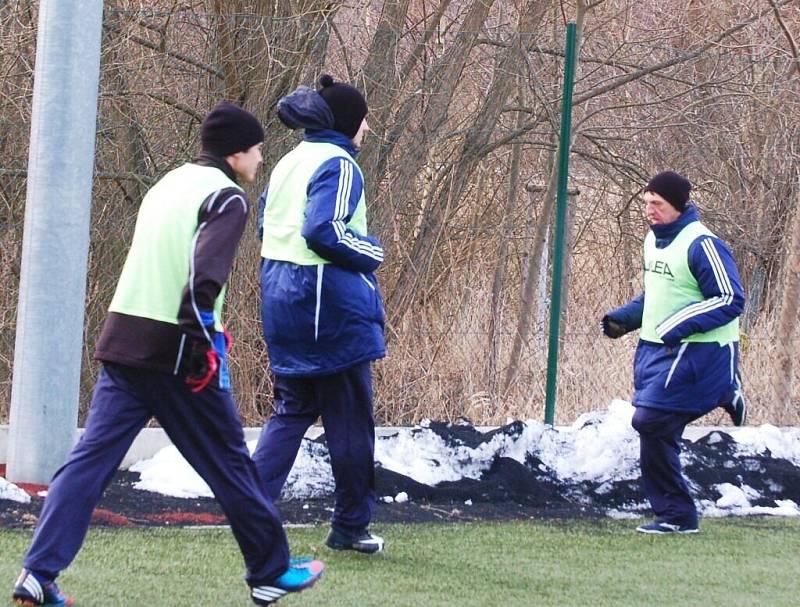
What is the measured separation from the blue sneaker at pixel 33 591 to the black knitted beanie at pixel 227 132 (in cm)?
152

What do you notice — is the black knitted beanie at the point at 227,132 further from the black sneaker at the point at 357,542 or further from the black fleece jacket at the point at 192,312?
the black sneaker at the point at 357,542

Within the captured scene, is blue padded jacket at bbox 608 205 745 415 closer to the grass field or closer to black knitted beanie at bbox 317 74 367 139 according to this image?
the grass field

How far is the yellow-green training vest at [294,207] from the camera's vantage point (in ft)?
18.2

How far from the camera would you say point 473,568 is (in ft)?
18.5

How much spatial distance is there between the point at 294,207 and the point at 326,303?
421 mm

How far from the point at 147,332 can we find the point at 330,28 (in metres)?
4.60

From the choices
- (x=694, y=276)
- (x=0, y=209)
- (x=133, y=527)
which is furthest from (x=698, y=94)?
(x=133, y=527)

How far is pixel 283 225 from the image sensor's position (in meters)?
5.59

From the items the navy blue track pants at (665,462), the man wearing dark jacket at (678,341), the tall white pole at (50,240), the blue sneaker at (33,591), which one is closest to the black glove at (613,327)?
the man wearing dark jacket at (678,341)

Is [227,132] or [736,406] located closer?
[227,132]

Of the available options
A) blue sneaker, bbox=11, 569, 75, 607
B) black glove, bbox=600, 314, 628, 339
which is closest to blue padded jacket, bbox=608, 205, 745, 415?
black glove, bbox=600, 314, 628, 339

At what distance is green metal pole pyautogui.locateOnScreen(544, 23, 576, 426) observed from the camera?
855cm

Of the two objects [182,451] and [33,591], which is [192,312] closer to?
[182,451]

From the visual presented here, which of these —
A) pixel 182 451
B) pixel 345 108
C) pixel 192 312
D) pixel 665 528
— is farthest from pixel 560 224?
pixel 192 312
